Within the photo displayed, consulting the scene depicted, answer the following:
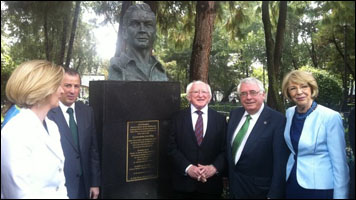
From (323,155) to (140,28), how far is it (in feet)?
9.47

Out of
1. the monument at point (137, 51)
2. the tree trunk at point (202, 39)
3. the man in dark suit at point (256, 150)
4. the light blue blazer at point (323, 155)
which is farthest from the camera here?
the tree trunk at point (202, 39)

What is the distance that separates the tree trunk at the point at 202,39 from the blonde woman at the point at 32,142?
21.5 feet

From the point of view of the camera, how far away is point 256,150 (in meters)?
3.21

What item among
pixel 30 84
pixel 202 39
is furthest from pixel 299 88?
pixel 202 39

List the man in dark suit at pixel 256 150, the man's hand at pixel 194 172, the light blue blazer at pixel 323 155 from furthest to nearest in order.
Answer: the man's hand at pixel 194 172
the man in dark suit at pixel 256 150
the light blue blazer at pixel 323 155

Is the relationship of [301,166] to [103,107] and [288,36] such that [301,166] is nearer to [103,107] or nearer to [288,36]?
[103,107]

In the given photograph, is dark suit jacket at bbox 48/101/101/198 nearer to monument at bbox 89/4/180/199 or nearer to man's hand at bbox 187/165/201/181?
monument at bbox 89/4/180/199

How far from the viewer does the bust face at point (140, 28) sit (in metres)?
4.55

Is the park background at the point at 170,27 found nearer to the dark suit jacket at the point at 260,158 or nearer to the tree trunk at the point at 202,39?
the tree trunk at the point at 202,39

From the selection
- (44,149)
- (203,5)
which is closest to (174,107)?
(44,149)

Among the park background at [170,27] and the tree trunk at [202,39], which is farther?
the tree trunk at [202,39]

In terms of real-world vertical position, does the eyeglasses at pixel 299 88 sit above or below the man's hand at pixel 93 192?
above

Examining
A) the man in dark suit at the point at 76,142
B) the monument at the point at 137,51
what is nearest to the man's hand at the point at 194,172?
the man in dark suit at the point at 76,142

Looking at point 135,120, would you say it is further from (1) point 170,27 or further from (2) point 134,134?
(1) point 170,27
